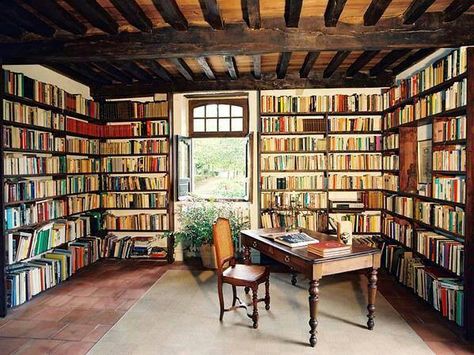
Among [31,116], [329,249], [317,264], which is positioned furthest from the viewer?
[31,116]

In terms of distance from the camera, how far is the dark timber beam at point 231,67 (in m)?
4.29

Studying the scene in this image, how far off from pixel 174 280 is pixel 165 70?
3121 millimetres

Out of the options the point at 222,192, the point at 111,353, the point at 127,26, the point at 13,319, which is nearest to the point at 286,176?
the point at 222,192

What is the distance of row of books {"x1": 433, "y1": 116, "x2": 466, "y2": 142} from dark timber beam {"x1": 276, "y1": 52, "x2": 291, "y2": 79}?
1.91 m

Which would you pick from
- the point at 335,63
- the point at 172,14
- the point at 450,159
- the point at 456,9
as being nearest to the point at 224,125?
the point at 335,63

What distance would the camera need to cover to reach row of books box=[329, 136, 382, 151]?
525 centimetres

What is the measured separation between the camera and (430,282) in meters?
3.64

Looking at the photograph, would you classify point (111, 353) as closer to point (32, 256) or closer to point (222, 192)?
point (32, 256)

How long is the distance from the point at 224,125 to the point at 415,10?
343 centimetres

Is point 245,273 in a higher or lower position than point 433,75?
lower

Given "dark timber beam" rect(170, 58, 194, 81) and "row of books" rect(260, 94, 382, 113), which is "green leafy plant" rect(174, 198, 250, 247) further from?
"dark timber beam" rect(170, 58, 194, 81)

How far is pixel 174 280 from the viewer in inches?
181

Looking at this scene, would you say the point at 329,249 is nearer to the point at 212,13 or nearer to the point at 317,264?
the point at 317,264

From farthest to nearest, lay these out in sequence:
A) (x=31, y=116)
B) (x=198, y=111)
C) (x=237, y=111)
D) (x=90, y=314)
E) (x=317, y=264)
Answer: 1. (x=198, y=111)
2. (x=237, y=111)
3. (x=31, y=116)
4. (x=90, y=314)
5. (x=317, y=264)
